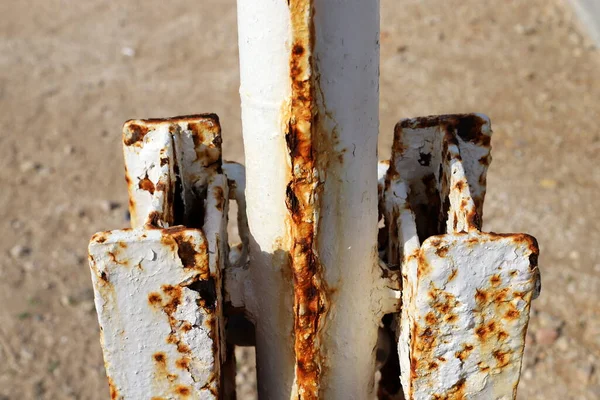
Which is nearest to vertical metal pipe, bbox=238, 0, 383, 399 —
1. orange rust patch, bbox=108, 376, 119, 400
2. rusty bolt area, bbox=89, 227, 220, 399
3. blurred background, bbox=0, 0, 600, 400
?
rusty bolt area, bbox=89, 227, 220, 399

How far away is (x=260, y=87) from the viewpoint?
963 millimetres

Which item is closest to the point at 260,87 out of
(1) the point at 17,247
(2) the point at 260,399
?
(2) the point at 260,399

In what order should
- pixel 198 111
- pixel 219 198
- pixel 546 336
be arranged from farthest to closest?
pixel 198 111 → pixel 546 336 → pixel 219 198

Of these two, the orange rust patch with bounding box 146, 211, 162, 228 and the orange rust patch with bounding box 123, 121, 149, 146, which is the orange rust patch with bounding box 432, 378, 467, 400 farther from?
the orange rust patch with bounding box 123, 121, 149, 146

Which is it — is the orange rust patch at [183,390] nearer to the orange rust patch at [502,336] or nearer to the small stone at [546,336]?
the orange rust patch at [502,336]

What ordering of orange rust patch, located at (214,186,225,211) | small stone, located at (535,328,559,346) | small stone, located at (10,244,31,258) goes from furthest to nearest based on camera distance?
1. small stone, located at (10,244,31,258)
2. small stone, located at (535,328,559,346)
3. orange rust patch, located at (214,186,225,211)

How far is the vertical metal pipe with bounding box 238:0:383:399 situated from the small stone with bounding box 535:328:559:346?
6.47ft

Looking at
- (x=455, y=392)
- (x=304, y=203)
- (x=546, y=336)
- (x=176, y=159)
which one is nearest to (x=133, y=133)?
(x=176, y=159)

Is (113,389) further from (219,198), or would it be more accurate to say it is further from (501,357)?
(501,357)

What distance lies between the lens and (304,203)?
0.96 metres

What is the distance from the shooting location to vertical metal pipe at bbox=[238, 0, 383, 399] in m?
0.91

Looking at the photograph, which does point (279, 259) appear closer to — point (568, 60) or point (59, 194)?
point (59, 194)

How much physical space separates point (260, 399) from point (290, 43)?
1.96 feet

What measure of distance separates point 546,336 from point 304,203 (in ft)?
7.41
